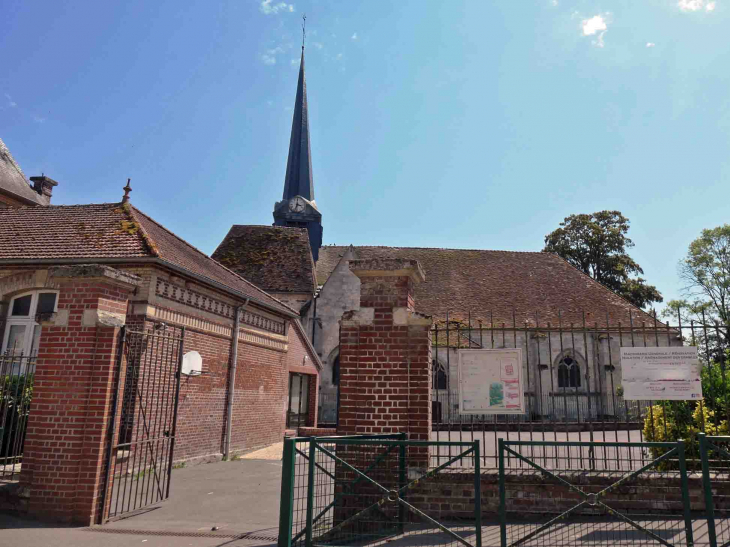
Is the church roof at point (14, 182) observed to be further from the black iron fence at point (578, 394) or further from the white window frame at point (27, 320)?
the black iron fence at point (578, 394)

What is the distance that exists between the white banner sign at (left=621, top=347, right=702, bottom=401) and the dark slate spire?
3222 centimetres

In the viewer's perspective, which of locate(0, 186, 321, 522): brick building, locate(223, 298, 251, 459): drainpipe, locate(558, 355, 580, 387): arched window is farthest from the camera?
locate(558, 355, 580, 387): arched window

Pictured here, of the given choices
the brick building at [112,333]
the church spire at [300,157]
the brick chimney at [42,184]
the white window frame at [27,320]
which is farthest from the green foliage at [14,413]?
the church spire at [300,157]

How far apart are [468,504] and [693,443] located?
313 centimetres

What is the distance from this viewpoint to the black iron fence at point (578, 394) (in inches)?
285

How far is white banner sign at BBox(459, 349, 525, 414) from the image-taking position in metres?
6.80

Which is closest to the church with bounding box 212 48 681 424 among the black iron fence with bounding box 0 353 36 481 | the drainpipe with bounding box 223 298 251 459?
the drainpipe with bounding box 223 298 251 459

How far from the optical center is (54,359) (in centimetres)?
675

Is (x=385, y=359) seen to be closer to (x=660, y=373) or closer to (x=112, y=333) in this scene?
(x=112, y=333)

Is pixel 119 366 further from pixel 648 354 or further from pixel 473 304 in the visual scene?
pixel 473 304

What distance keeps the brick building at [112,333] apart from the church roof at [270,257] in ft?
18.6

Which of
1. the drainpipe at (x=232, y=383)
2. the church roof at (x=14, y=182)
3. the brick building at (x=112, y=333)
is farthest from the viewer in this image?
the church roof at (x=14, y=182)

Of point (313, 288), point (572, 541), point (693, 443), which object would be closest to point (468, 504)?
point (572, 541)

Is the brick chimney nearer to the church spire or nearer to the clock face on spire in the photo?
the clock face on spire
